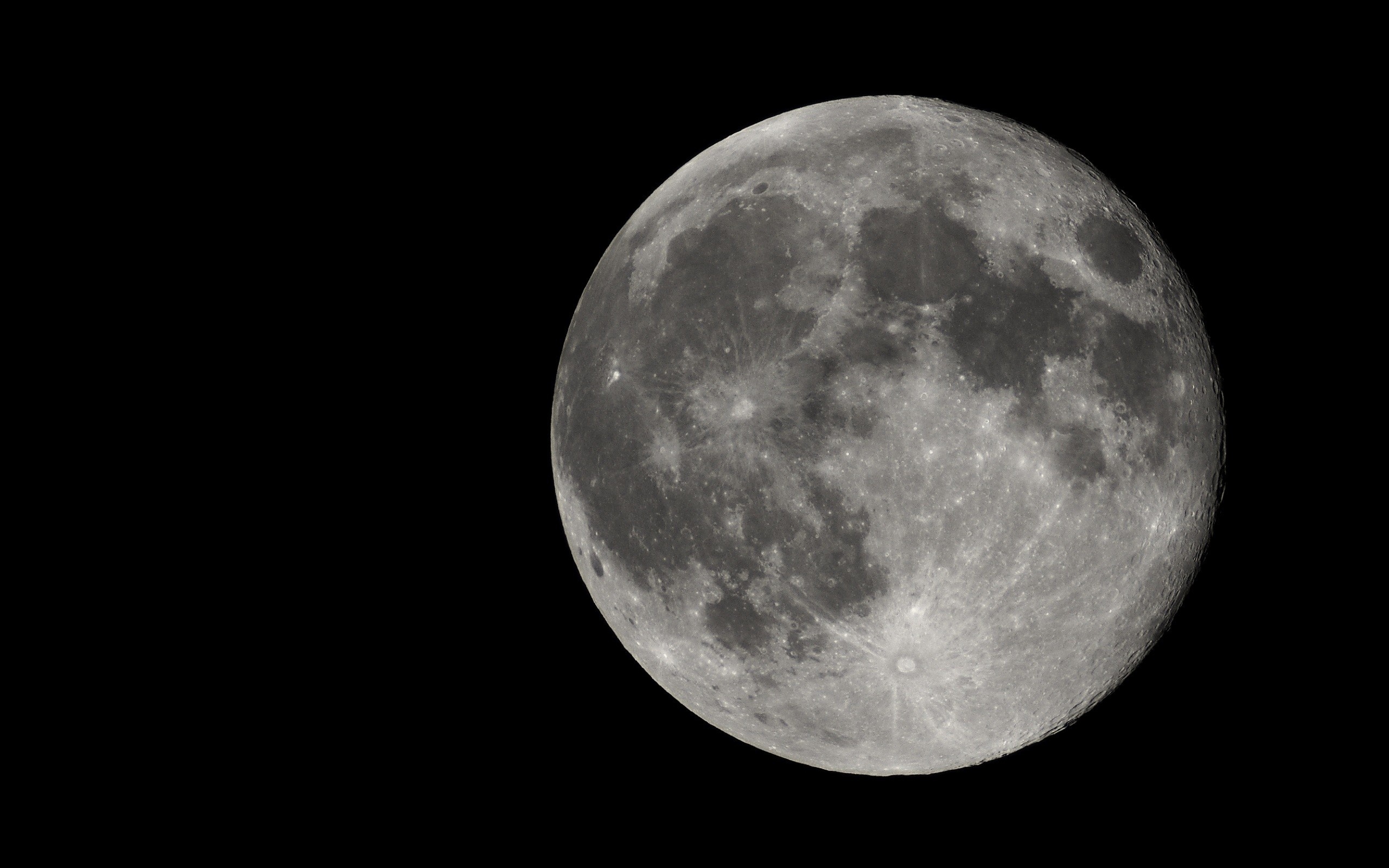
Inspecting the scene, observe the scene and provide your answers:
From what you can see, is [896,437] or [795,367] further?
[795,367]

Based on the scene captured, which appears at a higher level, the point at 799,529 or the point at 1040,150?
the point at 1040,150

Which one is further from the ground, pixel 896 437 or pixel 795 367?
pixel 795 367

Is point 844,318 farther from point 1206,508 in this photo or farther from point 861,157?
point 1206,508

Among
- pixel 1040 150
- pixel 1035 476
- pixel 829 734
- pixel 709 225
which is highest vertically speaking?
pixel 1040 150

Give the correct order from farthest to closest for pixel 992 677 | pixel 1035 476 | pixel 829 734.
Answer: pixel 829 734, pixel 992 677, pixel 1035 476

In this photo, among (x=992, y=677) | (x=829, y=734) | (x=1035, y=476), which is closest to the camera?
(x=1035, y=476)

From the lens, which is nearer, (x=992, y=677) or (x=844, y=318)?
(x=844, y=318)

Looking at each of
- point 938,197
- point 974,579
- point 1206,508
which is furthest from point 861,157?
point 1206,508
